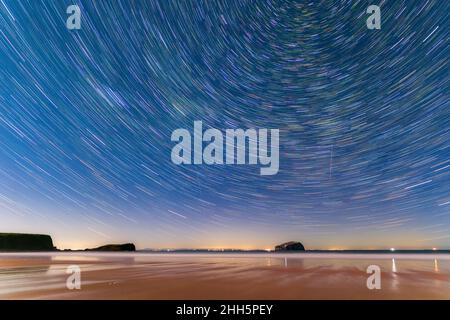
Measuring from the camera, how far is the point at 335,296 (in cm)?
1037

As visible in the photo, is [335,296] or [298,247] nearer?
[335,296]

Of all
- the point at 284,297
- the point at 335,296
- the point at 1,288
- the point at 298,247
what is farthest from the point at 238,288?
the point at 298,247

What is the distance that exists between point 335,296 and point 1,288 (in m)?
10.9
